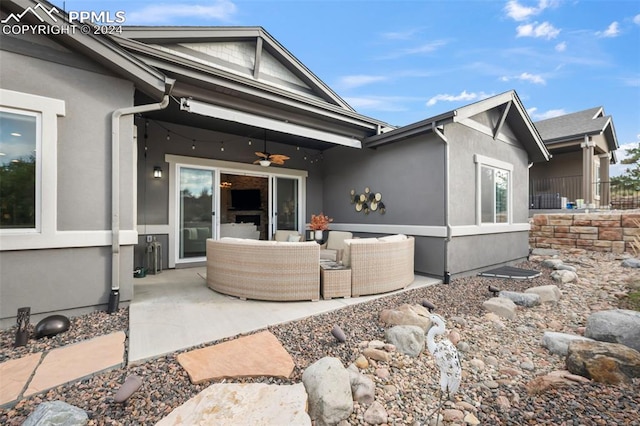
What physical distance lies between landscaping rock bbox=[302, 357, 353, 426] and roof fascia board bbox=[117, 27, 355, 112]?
6179 millimetres

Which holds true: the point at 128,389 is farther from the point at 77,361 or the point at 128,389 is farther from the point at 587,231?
the point at 587,231

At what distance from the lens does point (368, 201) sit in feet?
21.2

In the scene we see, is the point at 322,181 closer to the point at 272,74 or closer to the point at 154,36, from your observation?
the point at 272,74

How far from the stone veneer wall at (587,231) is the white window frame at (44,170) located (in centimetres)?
1115

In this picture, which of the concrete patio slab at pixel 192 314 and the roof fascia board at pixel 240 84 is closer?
the concrete patio slab at pixel 192 314

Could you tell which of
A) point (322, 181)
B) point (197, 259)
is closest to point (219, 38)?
point (322, 181)

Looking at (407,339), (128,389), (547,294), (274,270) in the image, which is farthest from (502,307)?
(128,389)

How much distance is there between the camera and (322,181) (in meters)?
7.95

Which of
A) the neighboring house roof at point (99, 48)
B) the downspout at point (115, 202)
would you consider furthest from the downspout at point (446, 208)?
the downspout at point (115, 202)

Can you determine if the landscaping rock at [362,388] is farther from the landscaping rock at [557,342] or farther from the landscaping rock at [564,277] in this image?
the landscaping rock at [564,277]

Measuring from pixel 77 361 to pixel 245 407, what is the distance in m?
1.55

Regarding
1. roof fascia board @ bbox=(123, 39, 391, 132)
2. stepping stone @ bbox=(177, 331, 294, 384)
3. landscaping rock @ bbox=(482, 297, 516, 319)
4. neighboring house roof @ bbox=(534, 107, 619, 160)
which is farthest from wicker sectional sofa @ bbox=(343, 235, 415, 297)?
neighboring house roof @ bbox=(534, 107, 619, 160)

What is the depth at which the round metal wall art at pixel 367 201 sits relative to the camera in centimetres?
611

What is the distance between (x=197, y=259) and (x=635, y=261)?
384 inches
